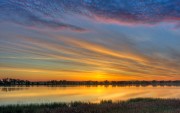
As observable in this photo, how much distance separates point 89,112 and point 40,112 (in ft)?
14.3

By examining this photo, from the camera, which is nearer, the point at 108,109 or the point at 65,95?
the point at 108,109

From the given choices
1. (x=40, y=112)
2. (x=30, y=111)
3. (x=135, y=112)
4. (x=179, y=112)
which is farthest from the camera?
(x=30, y=111)

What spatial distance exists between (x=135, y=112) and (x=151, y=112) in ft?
4.20

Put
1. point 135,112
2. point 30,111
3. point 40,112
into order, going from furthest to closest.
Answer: point 30,111
point 40,112
point 135,112

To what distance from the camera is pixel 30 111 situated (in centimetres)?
2678

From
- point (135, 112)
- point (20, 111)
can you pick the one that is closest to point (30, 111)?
point (20, 111)

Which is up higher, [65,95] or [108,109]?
[108,109]

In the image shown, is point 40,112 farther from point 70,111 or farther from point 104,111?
point 104,111

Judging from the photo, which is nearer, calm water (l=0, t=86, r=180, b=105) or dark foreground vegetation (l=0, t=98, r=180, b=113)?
dark foreground vegetation (l=0, t=98, r=180, b=113)

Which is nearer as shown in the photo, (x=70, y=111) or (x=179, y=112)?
(x=179, y=112)

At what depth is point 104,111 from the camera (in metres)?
24.9

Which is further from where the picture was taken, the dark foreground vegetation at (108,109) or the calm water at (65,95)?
the calm water at (65,95)

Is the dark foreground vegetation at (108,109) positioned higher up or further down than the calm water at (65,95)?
higher up

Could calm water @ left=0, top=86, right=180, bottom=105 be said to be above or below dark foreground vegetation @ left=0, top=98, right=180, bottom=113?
below
